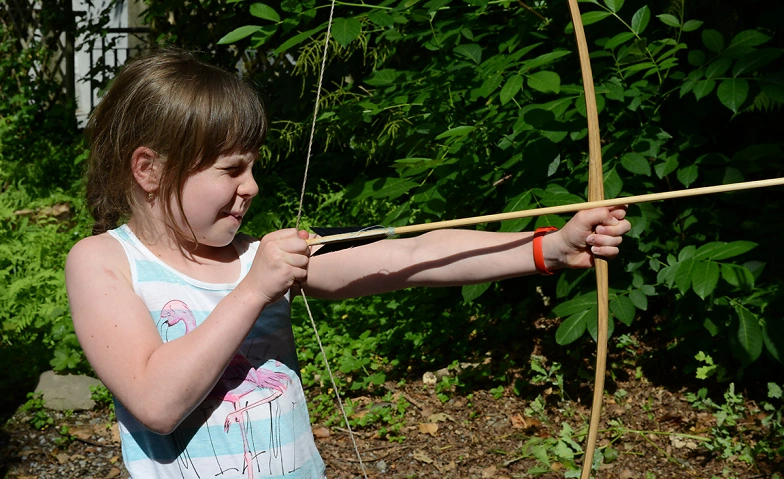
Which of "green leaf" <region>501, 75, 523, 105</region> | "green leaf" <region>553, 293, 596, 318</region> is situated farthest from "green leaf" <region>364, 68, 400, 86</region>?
"green leaf" <region>553, 293, 596, 318</region>

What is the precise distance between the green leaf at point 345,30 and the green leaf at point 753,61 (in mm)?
1202

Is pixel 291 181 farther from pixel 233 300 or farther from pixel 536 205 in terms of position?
pixel 233 300

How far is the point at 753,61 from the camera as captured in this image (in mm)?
2520

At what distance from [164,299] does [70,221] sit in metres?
5.10

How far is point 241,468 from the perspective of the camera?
1507mm

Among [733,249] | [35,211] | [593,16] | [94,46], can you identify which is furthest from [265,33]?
[94,46]

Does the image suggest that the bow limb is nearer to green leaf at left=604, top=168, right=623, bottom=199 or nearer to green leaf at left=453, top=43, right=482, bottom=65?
green leaf at left=604, top=168, right=623, bottom=199

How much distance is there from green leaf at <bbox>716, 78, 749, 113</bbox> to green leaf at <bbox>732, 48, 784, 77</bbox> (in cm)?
3

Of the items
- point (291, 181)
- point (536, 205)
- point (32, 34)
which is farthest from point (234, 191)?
point (32, 34)

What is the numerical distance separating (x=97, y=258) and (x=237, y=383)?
346 mm

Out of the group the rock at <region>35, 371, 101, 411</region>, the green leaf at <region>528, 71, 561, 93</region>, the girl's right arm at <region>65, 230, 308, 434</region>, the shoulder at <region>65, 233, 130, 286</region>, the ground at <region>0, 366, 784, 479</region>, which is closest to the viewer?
the girl's right arm at <region>65, 230, 308, 434</region>

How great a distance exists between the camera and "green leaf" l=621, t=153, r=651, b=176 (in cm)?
260

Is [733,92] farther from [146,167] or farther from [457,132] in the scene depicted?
[146,167]

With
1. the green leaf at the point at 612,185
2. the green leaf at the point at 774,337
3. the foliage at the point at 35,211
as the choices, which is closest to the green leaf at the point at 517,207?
the green leaf at the point at 612,185
